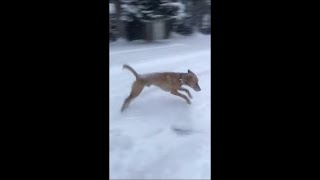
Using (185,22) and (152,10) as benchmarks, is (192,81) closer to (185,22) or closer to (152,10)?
(152,10)

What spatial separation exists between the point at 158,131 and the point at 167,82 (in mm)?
764

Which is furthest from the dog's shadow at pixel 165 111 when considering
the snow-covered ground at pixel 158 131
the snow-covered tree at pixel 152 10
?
the snow-covered tree at pixel 152 10

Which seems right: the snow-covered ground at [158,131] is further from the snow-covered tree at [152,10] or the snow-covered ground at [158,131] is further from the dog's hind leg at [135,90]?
the snow-covered tree at [152,10]

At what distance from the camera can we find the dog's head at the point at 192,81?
11.9ft

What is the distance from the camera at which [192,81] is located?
363 cm

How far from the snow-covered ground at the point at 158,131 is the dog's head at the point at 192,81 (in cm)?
8

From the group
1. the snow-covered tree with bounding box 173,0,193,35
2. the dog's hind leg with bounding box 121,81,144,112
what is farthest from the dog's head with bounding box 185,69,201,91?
the snow-covered tree with bounding box 173,0,193,35
